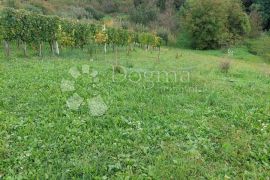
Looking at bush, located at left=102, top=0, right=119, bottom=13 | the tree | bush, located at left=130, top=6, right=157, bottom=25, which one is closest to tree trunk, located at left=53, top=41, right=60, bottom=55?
bush, located at left=130, top=6, right=157, bottom=25

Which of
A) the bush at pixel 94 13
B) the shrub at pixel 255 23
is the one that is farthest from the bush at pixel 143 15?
the shrub at pixel 255 23

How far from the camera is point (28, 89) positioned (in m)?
9.10

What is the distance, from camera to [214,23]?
4594 cm

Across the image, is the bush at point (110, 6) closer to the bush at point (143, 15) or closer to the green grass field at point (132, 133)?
the bush at point (143, 15)

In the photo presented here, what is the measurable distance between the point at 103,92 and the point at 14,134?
11.4 ft

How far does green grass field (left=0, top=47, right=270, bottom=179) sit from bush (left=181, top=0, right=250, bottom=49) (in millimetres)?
37738

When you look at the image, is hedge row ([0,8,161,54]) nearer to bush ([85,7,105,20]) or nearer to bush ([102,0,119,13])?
bush ([85,7,105,20])

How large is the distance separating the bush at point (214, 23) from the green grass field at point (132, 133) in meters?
37.7

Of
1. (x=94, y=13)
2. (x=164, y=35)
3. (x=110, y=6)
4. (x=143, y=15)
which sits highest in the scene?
(x=110, y=6)

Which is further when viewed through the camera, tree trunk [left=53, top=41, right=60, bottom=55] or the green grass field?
tree trunk [left=53, top=41, right=60, bottom=55]

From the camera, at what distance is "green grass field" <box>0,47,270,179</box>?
518 cm

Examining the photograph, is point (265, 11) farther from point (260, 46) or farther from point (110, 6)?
point (110, 6)

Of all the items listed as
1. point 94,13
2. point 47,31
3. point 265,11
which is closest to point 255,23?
point 265,11

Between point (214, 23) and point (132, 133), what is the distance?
42.6 meters
